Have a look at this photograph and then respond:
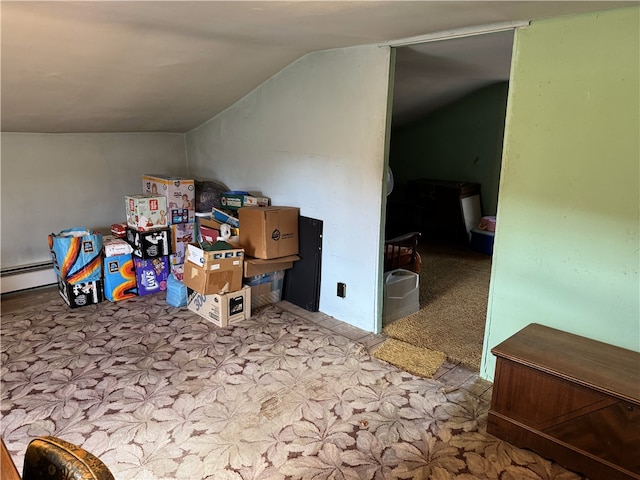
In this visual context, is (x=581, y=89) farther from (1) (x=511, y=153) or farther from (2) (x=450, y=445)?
(2) (x=450, y=445)

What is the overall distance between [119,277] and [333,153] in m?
1.98

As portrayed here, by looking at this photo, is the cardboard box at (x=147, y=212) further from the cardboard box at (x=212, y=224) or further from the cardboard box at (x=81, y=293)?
the cardboard box at (x=81, y=293)

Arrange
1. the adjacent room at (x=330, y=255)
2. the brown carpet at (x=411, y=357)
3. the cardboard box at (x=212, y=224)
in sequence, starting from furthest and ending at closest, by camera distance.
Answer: the cardboard box at (x=212, y=224)
the brown carpet at (x=411, y=357)
the adjacent room at (x=330, y=255)

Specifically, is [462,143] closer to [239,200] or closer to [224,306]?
[239,200]

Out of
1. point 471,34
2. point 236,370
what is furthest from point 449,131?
point 236,370

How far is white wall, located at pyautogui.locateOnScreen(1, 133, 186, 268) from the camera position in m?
3.70

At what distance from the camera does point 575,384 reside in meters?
1.86

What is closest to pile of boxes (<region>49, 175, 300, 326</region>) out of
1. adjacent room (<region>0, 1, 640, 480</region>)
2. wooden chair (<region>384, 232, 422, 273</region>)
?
adjacent room (<region>0, 1, 640, 480</region>)

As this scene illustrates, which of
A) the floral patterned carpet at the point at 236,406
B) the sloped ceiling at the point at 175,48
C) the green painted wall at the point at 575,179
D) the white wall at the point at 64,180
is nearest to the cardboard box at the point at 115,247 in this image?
the floral patterned carpet at the point at 236,406

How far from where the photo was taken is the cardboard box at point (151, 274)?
372 centimetres

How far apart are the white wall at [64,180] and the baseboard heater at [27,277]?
0.07m

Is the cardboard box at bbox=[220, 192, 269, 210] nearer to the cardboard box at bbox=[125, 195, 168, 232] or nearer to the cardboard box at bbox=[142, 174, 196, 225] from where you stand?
the cardboard box at bbox=[142, 174, 196, 225]

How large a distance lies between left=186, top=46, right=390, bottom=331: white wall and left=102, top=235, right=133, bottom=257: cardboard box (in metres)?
1.16

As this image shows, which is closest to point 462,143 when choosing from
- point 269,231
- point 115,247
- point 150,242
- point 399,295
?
point 399,295
